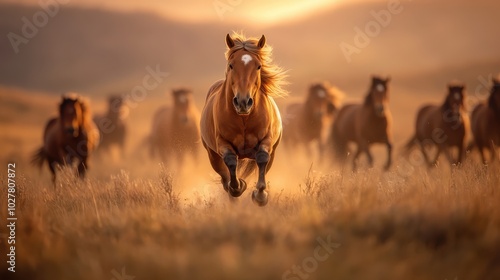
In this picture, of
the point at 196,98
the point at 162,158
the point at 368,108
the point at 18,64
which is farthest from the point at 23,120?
the point at 18,64

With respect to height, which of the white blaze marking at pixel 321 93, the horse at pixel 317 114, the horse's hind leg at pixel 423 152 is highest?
the white blaze marking at pixel 321 93

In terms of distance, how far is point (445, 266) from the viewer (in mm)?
5102

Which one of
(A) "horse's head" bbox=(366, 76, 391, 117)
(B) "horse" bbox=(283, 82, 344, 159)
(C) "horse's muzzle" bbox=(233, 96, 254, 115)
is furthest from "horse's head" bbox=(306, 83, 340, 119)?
(C) "horse's muzzle" bbox=(233, 96, 254, 115)

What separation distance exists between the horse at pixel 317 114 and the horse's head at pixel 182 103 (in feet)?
13.6

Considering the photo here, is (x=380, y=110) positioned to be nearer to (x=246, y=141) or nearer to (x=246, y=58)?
(x=246, y=141)

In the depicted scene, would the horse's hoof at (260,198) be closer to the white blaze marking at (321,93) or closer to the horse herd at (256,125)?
the horse herd at (256,125)

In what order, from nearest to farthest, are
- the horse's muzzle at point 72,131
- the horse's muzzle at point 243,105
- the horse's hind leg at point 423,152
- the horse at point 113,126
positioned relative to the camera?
the horse's muzzle at point 243,105, the horse's muzzle at point 72,131, the horse's hind leg at point 423,152, the horse at point 113,126

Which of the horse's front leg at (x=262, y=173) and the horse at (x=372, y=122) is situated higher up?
the horse at (x=372, y=122)

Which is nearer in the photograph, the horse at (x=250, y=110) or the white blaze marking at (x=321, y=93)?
the horse at (x=250, y=110)

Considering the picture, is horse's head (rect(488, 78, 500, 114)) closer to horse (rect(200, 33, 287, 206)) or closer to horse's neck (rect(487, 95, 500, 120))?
horse's neck (rect(487, 95, 500, 120))

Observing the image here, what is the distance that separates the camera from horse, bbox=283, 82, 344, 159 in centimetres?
1875

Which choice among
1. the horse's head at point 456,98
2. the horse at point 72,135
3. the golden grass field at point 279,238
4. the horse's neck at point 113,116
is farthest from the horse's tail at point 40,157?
the horse's head at point 456,98

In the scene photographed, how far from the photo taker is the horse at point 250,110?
22.4ft

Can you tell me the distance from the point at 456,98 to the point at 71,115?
9366mm
